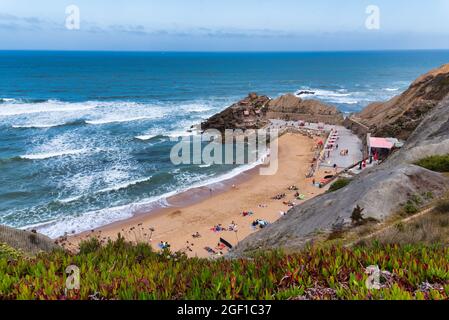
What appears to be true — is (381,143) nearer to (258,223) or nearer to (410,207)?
(258,223)

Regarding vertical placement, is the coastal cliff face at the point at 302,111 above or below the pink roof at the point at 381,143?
above

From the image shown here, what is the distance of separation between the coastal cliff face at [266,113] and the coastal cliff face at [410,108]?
23.3 ft

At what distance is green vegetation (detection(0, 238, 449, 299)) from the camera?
493 centimetres

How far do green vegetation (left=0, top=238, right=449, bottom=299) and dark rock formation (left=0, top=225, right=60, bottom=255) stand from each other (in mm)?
5605

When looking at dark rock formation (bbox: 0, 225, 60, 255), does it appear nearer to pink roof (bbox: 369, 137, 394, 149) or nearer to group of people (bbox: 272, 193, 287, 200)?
group of people (bbox: 272, 193, 287, 200)

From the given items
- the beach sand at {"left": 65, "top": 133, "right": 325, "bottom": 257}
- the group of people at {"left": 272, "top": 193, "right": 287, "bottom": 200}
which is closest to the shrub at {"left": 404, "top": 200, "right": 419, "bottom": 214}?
the beach sand at {"left": 65, "top": 133, "right": 325, "bottom": 257}

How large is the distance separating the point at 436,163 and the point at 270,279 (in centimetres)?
1328

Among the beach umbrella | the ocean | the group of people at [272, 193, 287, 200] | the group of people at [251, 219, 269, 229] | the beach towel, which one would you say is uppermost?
the ocean

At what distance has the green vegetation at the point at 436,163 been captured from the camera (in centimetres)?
1571

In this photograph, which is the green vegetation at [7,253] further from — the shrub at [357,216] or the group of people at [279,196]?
the group of people at [279,196]

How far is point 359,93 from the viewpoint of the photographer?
9175cm

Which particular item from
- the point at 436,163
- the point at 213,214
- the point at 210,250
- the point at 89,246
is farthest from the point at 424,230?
the point at 213,214

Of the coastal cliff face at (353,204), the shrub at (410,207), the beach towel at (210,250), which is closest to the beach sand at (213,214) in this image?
the beach towel at (210,250)
